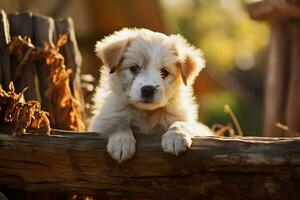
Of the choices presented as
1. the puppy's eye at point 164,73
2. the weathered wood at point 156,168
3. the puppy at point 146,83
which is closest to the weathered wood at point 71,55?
the puppy at point 146,83

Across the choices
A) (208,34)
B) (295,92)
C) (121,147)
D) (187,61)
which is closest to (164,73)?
(187,61)

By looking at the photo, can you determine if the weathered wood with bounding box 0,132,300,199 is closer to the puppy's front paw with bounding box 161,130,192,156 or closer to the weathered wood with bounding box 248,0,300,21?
the puppy's front paw with bounding box 161,130,192,156

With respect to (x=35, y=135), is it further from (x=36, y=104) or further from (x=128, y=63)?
(x=128, y=63)

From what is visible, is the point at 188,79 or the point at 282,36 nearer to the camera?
the point at 188,79

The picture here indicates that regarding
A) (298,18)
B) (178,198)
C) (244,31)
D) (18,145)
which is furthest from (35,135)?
(244,31)

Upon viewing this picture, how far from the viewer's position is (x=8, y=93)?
490 centimetres

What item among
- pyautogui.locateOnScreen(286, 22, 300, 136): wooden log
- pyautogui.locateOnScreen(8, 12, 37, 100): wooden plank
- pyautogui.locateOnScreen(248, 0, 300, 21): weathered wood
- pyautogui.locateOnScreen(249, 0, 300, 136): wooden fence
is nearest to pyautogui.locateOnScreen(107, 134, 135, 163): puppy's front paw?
pyautogui.locateOnScreen(8, 12, 37, 100): wooden plank

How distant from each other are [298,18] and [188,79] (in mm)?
2594

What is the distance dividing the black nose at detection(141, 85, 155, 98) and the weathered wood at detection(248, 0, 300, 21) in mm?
2455

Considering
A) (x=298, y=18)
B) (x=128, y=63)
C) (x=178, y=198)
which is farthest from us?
(x=298, y=18)

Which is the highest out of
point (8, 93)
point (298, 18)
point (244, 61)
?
point (298, 18)

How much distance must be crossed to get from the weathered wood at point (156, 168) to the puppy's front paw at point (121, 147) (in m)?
0.06

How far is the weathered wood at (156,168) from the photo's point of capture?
4191mm

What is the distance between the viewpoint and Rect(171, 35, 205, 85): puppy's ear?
17.6 ft
